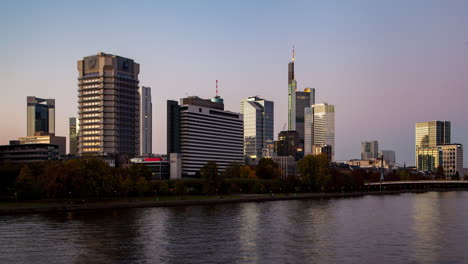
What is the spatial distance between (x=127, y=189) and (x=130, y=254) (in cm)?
7937

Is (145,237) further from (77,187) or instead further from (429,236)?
(77,187)

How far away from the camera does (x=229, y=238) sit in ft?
225

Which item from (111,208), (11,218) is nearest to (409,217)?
(111,208)

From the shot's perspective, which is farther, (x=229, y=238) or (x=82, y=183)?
(x=82, y=183)

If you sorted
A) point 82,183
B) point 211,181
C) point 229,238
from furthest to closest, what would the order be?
point 211,181 → point 82,183 → point 229,238

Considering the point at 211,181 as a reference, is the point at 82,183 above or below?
above

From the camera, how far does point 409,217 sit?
10038 cm

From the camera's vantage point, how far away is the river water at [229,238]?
54.9 meters

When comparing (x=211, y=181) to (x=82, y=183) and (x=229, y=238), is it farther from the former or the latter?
(x=229, y=238)

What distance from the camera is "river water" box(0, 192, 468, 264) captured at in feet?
180

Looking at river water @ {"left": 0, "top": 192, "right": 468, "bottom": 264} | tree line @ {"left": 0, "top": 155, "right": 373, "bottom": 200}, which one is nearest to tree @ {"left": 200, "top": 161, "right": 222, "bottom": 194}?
tree line @ {"left": 0, "top": 155, "right": 373, "bottom": 200}

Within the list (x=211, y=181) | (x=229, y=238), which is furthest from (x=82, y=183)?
(x=229, y=238)

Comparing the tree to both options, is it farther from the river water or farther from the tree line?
the river water

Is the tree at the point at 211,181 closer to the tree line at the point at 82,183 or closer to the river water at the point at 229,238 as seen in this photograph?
the tree line at the point at 82,183
